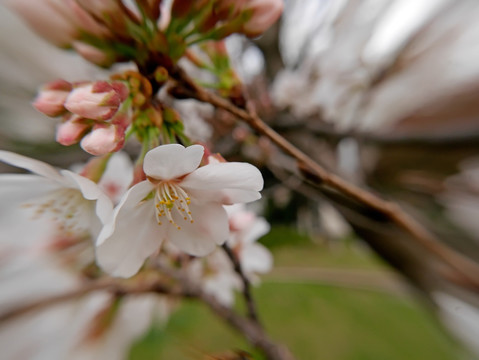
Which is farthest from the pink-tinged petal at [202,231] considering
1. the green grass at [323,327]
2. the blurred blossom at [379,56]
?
the blurred blossom at [379,56]

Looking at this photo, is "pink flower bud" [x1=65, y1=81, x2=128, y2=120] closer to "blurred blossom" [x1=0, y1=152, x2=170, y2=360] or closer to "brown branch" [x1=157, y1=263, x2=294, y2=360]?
"blurred blossom" [x1=0, y1=152, x2=170, y2=360]

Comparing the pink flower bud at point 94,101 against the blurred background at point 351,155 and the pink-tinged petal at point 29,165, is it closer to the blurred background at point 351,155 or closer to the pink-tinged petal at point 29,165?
the pink-tinged petal at point 29,165

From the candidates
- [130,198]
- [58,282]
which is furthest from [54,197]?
[58,282]

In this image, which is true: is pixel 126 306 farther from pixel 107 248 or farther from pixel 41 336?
pixel 107 248

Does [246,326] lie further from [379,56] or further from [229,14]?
[379,56]

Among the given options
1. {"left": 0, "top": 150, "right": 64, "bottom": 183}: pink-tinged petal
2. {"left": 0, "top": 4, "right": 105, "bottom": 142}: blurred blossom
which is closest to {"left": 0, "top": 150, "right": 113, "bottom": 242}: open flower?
{"left": 0, "top": 150, "right": 64, "bottom": 183}: pink-tinged petal

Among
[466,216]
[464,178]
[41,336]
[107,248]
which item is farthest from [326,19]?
[41,336]
